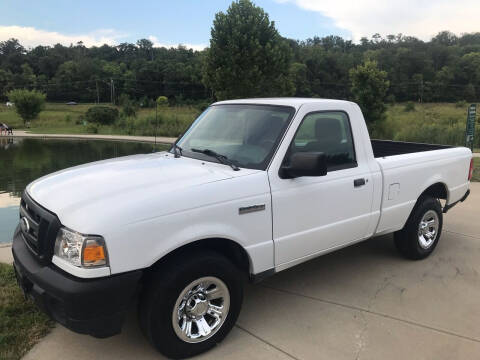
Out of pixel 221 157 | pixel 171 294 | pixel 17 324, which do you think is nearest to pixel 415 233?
pixel 221 157

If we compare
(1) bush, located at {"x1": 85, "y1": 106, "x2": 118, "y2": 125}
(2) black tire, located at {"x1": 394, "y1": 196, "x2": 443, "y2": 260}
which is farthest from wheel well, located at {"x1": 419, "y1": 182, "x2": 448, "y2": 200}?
(1) bush, located at {"x1": 85, "y1": 106, "x2": 118, "y2": 125}

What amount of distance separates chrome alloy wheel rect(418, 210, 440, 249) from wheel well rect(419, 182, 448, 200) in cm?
26

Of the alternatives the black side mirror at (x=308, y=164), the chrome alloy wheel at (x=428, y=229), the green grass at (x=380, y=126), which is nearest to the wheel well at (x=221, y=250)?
the black side mirror at (x=308, y=164)

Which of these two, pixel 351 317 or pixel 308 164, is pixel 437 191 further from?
pixel 308 164

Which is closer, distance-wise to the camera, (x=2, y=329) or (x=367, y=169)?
(x=2, y=329)

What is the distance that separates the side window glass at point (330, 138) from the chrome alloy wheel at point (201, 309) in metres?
1.36

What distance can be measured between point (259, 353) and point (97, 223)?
5.21 feet

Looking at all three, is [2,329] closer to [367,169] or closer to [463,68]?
[367,169]

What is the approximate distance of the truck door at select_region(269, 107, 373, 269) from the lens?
11.0 ft

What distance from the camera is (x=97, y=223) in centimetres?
248

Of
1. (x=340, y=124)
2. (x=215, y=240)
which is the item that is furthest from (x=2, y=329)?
(x=340, y=124)

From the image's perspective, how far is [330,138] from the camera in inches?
154

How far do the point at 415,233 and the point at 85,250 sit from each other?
3.81m

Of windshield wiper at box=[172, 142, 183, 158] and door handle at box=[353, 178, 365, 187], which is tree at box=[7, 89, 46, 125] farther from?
door handle at box=[353, 178, 365, 187]
